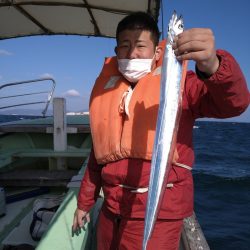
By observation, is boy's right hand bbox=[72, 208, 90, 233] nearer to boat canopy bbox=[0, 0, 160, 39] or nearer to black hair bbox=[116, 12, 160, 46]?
black hair bbox=[116, 12, 160, 46]

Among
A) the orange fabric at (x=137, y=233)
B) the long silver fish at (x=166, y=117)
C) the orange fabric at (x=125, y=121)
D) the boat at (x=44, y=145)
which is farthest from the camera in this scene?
the boat at (x=44, y=145)

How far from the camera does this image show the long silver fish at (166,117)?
1370 mm

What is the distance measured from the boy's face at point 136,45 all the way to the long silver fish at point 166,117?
2.41ft

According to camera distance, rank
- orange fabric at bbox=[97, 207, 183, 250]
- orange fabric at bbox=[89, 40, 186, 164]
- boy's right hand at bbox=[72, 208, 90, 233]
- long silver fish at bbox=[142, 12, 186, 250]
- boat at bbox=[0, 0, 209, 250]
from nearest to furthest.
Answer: long silver fish at bbox=[142, 12, 186, 250] → orange fabric at bbox=[97, 207, 183, 250] → orange fabric at bbox=[89, 40, 186, 164] → boy's right hand at bbox=[72, 208, 90, 233] → boat at bbox=[0, 0, 209, 250]

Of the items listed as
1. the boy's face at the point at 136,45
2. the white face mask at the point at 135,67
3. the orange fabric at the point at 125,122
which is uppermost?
the boy's face at the point at 136,45

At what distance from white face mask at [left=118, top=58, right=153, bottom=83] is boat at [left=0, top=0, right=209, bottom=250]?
1.39 metres

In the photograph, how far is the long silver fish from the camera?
1.37 m

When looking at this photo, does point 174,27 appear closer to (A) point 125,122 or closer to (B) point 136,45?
(B) point 136,45

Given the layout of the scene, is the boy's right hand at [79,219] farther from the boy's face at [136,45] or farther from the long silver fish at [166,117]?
the boy's face at [136,45]

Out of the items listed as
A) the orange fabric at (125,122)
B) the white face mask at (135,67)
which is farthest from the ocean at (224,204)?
the white face mask at (135,67)

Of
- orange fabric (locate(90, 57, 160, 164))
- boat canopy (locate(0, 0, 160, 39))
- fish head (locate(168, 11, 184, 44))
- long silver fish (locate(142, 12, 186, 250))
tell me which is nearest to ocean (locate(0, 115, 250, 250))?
boat canopy (locate(0, 0, 160, 39))

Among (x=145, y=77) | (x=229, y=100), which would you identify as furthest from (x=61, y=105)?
(x=229, y=100)

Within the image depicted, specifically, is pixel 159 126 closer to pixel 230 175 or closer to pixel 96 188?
pixel 96 188

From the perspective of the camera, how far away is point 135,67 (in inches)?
85.7
